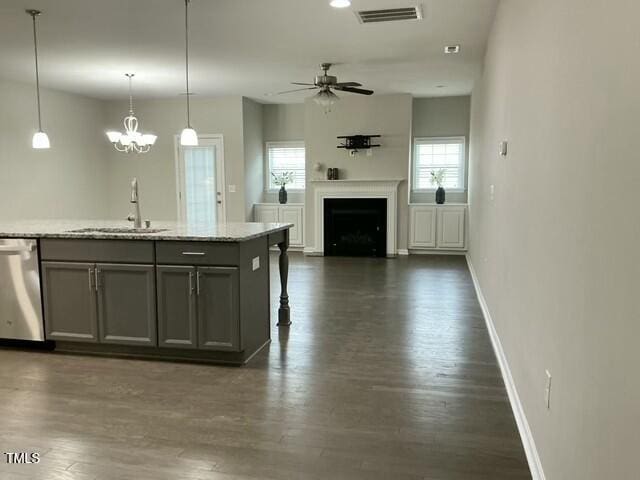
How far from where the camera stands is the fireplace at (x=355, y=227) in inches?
343

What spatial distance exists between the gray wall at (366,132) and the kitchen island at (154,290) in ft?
16.5

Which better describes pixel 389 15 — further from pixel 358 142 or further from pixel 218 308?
pixel 358 142

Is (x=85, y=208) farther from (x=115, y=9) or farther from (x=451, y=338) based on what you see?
(x=451, y=338)

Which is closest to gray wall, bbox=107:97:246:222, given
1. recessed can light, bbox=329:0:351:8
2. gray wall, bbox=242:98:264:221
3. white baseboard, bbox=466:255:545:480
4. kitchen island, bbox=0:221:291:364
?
gray wall, bbox=242:98:264:221

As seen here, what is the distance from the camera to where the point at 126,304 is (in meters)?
3.72

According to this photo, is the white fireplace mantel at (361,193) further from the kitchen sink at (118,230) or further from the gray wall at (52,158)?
the kitchen sink at (118,230)

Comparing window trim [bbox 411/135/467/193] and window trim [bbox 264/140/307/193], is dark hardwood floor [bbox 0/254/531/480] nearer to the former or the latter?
window trim [bbox 411/135/467/193]

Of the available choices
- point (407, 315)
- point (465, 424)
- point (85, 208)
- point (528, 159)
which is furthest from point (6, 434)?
point (85, 208)

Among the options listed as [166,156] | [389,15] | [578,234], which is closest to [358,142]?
[166,156]

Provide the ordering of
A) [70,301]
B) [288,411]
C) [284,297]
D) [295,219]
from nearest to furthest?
1. [288,411]
2. [70,301]
3. [284,297]
4. [295,219]

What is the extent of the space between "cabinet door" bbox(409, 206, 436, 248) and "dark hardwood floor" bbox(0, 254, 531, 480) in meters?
4.34

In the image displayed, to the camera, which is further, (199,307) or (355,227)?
(355,227)

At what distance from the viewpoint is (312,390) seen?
3.13 meters

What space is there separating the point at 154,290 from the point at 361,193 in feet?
18.0
